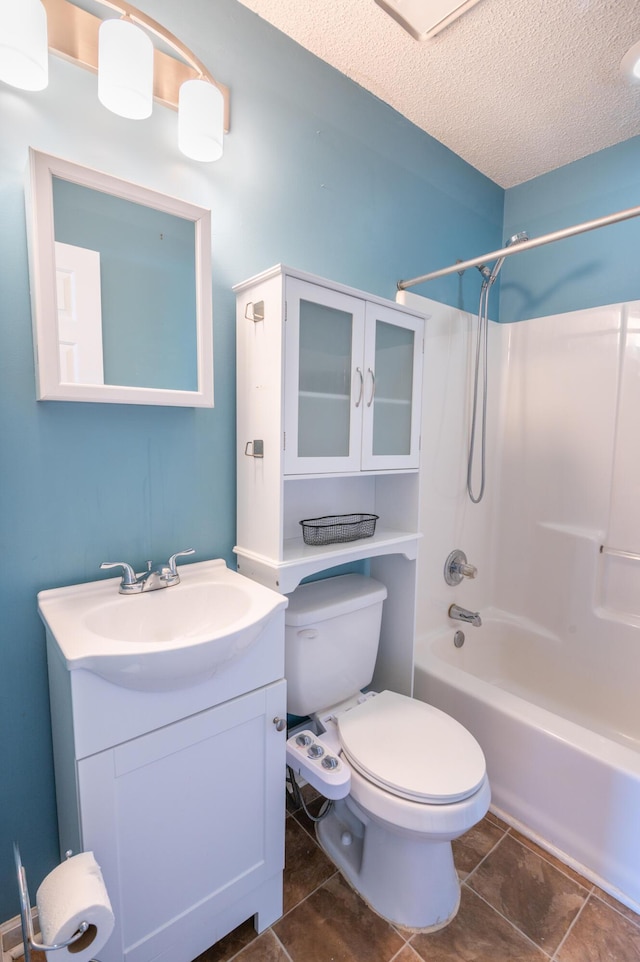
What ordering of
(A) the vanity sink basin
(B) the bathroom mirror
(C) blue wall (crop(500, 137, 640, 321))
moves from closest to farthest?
(A) the vanity sink basin, (B) the bathroom mirror, (C) blue wall (crop(500, 137, 640, 321))

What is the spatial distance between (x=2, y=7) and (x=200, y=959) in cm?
A: 212

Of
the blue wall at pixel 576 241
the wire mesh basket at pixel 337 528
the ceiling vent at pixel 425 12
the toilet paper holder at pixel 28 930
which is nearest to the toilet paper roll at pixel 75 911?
the toilet paper holder at pixel 28 930

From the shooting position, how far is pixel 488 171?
2131mm

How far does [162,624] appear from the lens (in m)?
1.18

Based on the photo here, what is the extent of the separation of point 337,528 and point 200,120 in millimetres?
1176

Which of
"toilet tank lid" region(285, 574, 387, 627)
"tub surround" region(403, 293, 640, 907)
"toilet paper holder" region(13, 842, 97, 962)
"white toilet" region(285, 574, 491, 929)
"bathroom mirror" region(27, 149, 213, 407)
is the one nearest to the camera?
"toilet paper holder" region(13, 842, 97, 962)

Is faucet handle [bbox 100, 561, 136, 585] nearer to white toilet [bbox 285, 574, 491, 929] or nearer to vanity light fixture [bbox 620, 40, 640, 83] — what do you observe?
white toilet [bbox 285, 574, 491, 929]

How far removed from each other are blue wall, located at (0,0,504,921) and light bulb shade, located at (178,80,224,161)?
2.9 inches

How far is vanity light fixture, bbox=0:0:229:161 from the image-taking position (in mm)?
902

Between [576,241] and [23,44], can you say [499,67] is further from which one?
[23,44]

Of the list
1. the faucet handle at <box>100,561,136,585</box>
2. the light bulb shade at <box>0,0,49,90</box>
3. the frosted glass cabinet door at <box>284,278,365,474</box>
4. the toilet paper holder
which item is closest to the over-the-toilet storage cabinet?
the frosted glass cabinet door at <box>284,278,365,474</box>

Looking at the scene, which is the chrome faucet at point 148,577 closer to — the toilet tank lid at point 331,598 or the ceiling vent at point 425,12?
the toilet tank lid at point 331,598

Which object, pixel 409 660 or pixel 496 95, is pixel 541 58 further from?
pixel 409 660

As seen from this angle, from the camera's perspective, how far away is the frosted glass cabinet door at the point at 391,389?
1.46 meters
